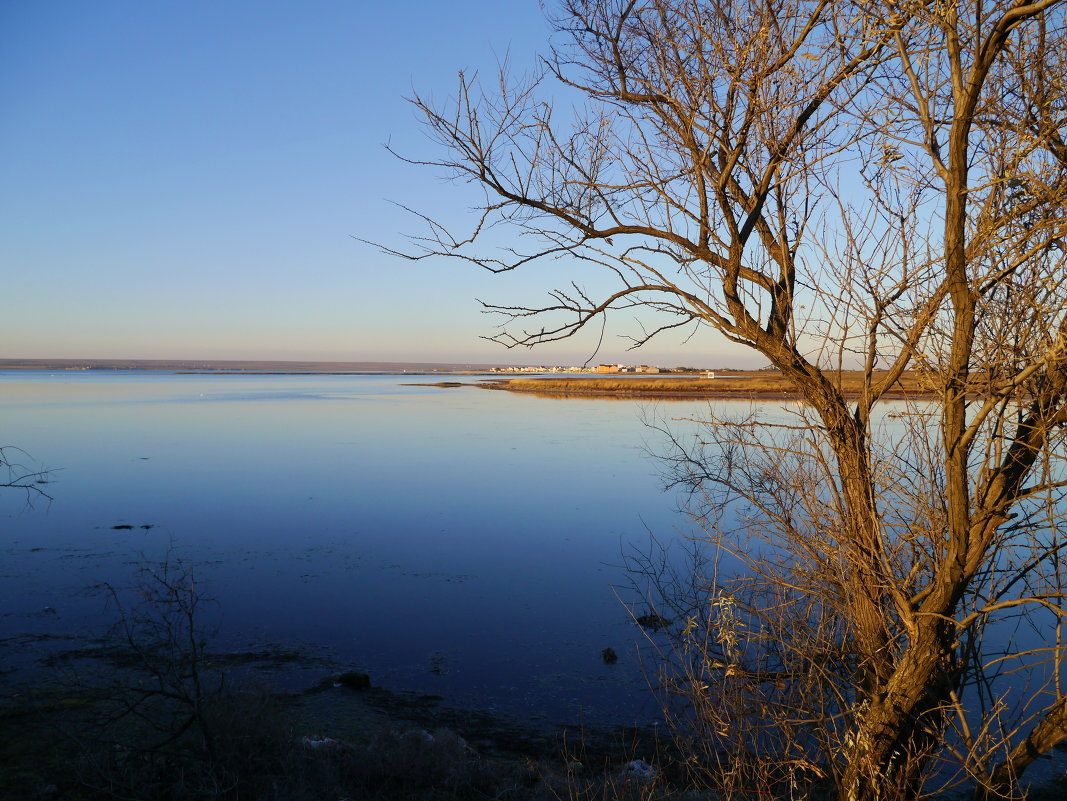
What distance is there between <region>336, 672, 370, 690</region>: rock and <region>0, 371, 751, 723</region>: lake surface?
0.16 metres

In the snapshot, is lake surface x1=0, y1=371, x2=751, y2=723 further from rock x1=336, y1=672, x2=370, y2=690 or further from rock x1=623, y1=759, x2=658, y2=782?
rock x1=623, y1=759, x2=658, y2=782

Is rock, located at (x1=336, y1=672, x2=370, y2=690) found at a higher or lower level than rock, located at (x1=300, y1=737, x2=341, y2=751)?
lower

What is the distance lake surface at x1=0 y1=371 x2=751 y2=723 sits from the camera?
7.43 metres

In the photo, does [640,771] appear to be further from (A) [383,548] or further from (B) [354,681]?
(A) [383,548]

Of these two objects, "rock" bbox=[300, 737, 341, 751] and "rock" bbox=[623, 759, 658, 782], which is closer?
"rock" bbox=[623, 759, 658, 782]

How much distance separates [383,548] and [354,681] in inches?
189

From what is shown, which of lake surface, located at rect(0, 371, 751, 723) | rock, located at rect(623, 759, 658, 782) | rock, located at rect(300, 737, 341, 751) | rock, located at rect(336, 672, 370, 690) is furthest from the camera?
lake surface, located at rect(0, 371, 751, 723)

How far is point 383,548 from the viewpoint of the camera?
11.6 meters

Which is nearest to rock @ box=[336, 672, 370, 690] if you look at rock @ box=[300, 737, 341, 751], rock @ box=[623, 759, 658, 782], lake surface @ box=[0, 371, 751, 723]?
lake surface @ box=[0, 371, 751, 723]

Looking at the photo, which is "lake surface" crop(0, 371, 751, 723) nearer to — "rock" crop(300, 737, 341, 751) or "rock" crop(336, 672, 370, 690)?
"rock" crop(336, 672, 370, 690)

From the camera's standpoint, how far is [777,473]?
4.79m

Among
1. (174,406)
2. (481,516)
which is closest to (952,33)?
(481,516)

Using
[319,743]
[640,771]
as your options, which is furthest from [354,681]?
[640,771]

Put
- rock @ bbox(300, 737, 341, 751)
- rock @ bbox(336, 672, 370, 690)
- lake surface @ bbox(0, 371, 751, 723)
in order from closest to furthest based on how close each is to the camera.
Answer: rock @ bbox(300, 737, 341, 751), rock @ bbox(336, 672, 370, 690), lake surface @ bbox(0, 371, 751, 723)
